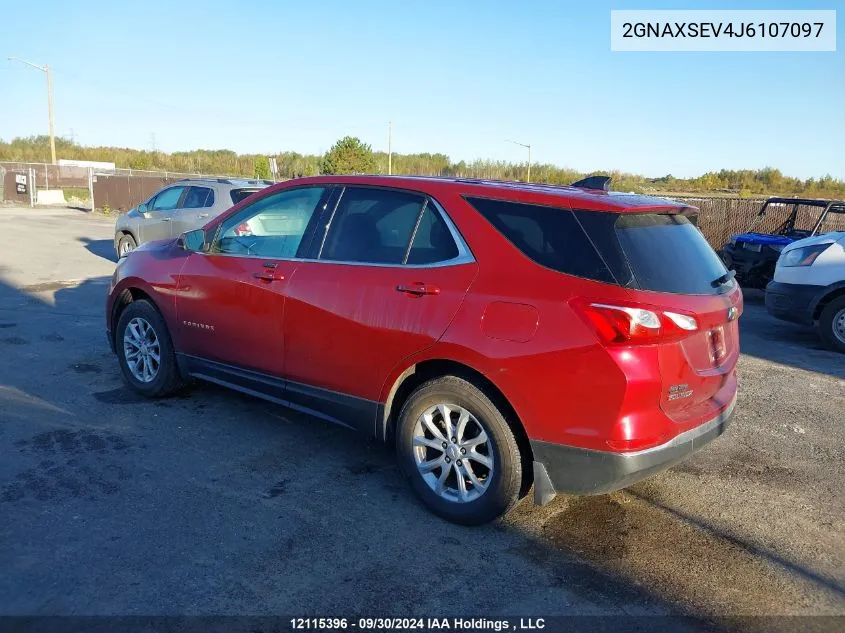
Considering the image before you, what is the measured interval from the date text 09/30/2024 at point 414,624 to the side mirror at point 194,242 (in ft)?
10.2

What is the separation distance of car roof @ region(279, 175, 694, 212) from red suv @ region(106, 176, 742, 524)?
0.01 m

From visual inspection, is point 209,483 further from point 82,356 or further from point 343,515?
point 82,356

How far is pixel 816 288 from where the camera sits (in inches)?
327

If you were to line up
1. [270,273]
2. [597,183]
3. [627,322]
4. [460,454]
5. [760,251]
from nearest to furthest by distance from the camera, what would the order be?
[627,322] < [460,454] < [597,183] < [270,273] < [760,251]

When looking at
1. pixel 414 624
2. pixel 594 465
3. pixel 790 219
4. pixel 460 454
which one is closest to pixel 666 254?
pixel 594 465

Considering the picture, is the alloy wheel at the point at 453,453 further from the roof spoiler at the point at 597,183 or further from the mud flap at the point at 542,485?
the roof spoiler at the point at 597,183

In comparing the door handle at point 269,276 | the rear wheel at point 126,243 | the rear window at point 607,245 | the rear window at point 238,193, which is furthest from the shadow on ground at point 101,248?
the rear window at point 607,245

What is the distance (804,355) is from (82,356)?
7.77 meters

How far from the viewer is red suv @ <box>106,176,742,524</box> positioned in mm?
3260

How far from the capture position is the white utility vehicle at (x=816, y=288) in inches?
322

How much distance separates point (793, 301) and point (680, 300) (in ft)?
19.7

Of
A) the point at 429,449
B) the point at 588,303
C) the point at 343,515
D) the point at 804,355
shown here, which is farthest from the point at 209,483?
the point at 804,355

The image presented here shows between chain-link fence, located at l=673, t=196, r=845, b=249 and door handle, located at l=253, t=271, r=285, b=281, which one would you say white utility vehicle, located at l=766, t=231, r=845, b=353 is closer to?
chain-link fence, located at l=673, t=196, r=845, b=249

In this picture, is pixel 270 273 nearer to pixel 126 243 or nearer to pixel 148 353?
pixel 148 353
